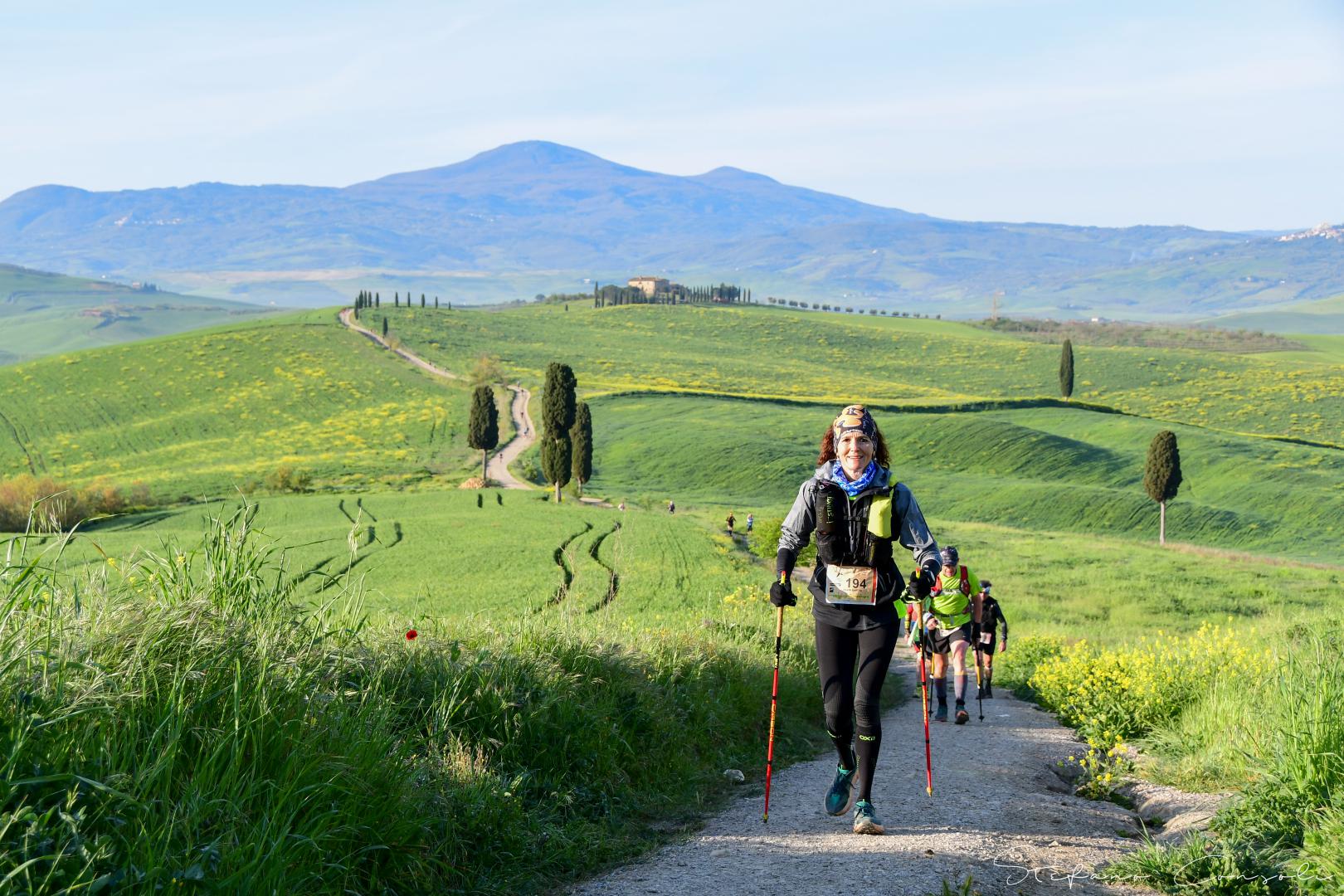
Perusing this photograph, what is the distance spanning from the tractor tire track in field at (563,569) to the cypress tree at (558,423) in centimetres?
1532

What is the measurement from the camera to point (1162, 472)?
65750mm

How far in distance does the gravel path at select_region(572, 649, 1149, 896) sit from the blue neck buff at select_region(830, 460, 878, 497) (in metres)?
2.26

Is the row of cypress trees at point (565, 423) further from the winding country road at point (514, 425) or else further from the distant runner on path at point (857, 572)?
the distant runner on path at point (857, 572)

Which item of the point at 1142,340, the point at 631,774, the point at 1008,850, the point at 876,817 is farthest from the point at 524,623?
the point at 1142,340

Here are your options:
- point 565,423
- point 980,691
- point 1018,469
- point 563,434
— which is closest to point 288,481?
point 563,434

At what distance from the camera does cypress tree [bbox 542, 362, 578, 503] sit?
68.8 m

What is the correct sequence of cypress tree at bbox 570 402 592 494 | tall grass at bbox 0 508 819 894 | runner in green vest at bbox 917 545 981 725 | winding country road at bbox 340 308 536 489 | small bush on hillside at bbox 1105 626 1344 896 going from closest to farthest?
tall grass at bbox 0 508 819 894
small bush on hillside at bbox 1105 626 1344 896
runner in green vest at bbox 917 545 981 725
cypress tree at bbox 570 402 592 494
winding country road at bbox 340 308 536 489

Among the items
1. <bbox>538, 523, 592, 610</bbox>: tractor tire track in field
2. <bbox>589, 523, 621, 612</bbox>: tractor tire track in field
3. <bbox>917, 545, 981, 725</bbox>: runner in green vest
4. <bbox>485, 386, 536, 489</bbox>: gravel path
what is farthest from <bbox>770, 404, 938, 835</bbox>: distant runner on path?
<bbox>485, 386, 536, 489</bbox>: gravel path

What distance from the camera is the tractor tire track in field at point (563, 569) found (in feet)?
110

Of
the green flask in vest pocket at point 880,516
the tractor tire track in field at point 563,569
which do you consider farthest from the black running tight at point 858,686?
the tractor tire track in field at point 563,569

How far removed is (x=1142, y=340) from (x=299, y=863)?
19703cm

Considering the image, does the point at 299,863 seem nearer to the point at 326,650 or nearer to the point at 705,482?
the point at 326,650

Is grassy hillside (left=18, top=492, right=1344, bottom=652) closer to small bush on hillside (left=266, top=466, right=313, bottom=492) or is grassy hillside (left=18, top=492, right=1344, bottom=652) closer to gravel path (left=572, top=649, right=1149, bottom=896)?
gravel path (left=572, top=649, right=1149, bottom=896)

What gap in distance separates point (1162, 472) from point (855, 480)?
6383cm
